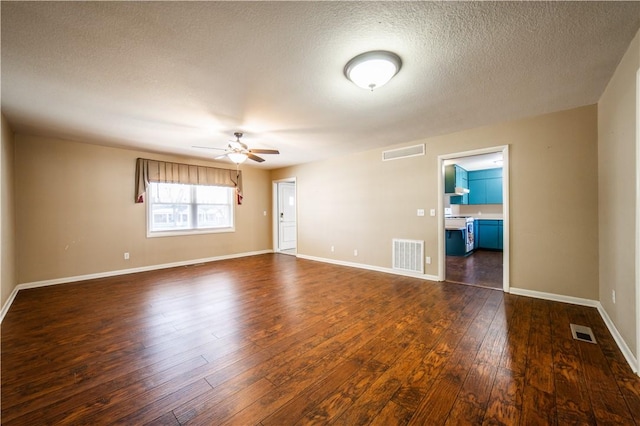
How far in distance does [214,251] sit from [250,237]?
105cm

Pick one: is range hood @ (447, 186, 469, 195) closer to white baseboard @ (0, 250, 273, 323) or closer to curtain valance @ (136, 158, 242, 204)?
curtain valance @ (136, 158, 242, 204)

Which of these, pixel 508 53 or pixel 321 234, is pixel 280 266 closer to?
pixel 321 234

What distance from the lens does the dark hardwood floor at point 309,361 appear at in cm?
153

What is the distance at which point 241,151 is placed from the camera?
4.02 metres

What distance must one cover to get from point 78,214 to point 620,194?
24.5 ft

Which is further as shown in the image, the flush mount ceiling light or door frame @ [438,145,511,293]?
door frame @ [438,145,511,293]

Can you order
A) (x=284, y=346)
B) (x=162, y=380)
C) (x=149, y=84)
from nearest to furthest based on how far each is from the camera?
(x=162, y=380), (x=284, y=346), (x=149, y=84)

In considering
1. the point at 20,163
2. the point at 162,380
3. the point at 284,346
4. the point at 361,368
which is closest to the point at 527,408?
the point at 361,368

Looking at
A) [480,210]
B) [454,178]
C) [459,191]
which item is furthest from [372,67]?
[480,210]

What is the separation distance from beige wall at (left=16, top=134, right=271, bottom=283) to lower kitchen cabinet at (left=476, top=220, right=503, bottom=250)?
26.3 feet

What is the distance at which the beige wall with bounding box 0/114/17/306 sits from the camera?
3141 millimetres

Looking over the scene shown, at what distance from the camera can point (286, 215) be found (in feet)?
25.4

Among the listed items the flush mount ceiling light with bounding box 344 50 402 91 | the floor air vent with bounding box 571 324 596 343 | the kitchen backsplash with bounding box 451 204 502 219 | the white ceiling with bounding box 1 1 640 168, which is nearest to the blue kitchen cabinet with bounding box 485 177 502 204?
the kitchen backsplash with bounding box 451 204 502 219

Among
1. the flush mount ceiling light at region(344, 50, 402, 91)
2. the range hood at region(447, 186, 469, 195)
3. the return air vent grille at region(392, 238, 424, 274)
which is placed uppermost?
the flush mount ceiling light at region(344, 50, 402, 91)
